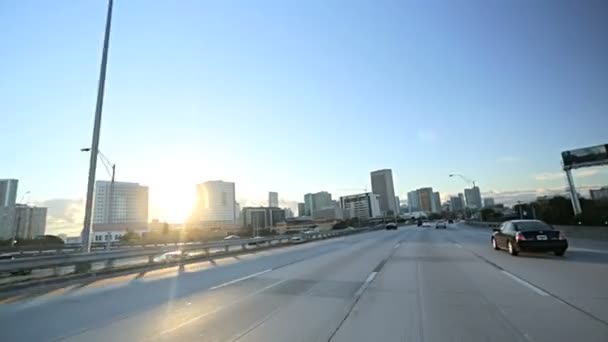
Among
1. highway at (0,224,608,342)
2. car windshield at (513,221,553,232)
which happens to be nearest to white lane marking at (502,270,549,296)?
highway at (0,224,608,342)

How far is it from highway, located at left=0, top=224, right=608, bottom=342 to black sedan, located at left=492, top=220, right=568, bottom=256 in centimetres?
313

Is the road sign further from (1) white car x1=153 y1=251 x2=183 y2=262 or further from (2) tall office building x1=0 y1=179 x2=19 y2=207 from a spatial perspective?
(2) tall office building x1=0 y1=179 x2=19 y2=207

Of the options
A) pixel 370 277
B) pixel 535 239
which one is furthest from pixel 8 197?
pixel 535 239

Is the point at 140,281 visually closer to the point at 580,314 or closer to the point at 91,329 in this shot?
the point at 91,329

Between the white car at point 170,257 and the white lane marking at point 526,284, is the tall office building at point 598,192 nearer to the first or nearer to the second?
the white lane marking at point 526,284

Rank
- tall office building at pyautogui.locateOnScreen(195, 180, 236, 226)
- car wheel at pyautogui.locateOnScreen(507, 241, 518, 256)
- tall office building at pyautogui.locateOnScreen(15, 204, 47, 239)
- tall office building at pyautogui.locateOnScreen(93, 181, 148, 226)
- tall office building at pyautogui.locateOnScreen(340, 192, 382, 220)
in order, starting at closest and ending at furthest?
car wheel at pyautogui.locateOnScreen(507, 241, 518, 256), tall office building at pyautogui.locateOnScreen(93, 181, 148, 226), tall office building at pyautogui.locateOnScreen(15, 204, 47, 239), tall office building at pyautogui.locateOnScreen(195, 180, 236, 226), tall office building at pyautogui.locateOnScreen(340, 192, 382, 220)

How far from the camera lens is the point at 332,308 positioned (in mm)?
7195

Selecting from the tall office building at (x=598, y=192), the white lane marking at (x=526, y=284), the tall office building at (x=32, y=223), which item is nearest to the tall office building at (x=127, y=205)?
the tall office building at (x=32, y=223)

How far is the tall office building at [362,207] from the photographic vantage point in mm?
179250

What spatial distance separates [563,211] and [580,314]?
5795 centimetres

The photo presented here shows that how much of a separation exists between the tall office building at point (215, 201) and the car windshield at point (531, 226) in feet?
348

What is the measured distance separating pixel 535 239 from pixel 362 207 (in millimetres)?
176018

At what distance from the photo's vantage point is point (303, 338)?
5.33m

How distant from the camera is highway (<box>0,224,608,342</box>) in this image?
18.2 feet
